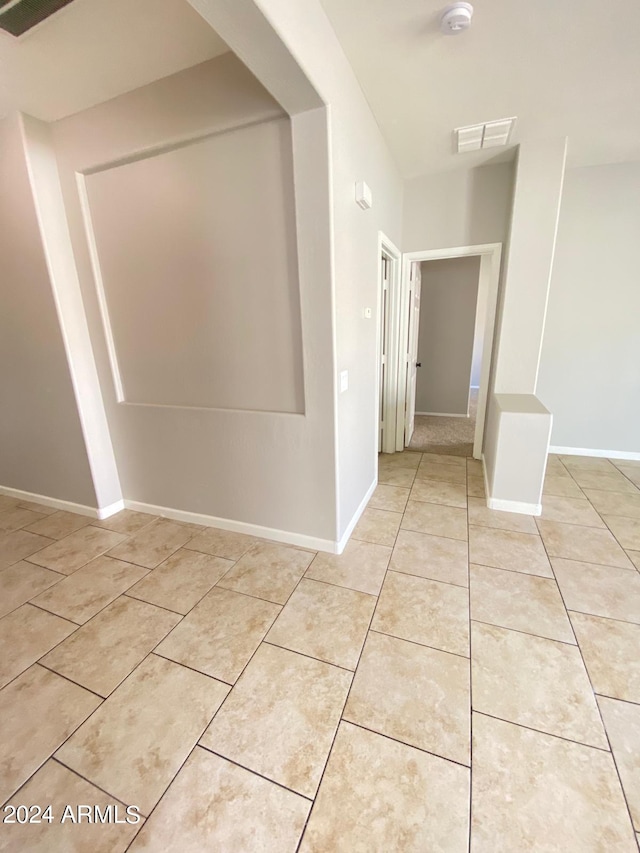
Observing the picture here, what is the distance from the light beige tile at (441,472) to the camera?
10.8 ft

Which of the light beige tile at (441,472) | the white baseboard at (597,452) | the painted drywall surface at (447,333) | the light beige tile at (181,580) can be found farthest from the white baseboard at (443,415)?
the light beige tile at (181,580)

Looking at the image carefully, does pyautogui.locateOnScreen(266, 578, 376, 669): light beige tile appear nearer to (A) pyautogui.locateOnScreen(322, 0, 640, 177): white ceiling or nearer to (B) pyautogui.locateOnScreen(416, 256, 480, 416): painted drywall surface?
(A) pyautogui.locateOnScreen(322, 0, 640, 177): white ceiling

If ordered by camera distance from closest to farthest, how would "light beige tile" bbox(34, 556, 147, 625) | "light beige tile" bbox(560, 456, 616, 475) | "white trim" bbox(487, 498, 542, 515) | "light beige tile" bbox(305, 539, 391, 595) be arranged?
"light beige tile" bbox(34, 556, 147, 625) → "light beige tile" bbox(305, 539, 391, 595) → "white trim" bbox(487, 498, 542, 515) → "light beige tile" bbox(560, 456, 616, 475)

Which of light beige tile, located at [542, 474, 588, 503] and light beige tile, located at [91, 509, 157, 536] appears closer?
light beige tile, located at [91, 509, 157, 536]

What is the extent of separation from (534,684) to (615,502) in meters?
2.09

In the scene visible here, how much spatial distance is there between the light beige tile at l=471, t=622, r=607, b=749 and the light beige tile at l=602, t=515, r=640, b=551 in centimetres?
116

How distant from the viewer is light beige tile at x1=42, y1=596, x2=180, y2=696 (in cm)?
154

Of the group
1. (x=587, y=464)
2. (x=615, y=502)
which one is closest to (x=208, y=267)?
(x=615, y=502)

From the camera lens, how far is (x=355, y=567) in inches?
84.7

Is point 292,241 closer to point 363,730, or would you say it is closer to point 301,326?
point 301,326

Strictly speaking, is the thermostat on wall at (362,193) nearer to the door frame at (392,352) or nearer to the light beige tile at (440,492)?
the door frame at (392,352)

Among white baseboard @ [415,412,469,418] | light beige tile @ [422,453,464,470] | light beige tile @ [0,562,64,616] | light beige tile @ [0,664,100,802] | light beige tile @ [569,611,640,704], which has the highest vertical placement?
white baseboard @ [415,412,469,418]

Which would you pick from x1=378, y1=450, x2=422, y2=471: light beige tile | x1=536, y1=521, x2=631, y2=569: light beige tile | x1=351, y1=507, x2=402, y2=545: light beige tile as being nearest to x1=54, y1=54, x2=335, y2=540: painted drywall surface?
x1=351, y1=507, x2=402, y2=545: light beige tile

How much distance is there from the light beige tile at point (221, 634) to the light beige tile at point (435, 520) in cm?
120
